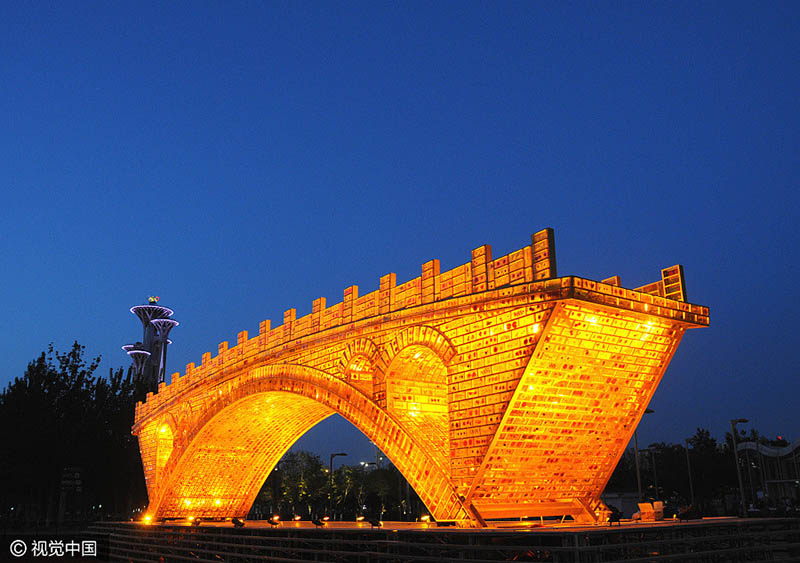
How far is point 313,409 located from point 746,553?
18.8 meters

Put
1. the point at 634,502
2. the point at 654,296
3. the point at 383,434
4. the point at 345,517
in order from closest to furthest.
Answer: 1. the point at 654,296
2. the point at 383,434
3. the point at 634,502
4. the point at 345,517

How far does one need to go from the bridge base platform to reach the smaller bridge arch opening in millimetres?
4199

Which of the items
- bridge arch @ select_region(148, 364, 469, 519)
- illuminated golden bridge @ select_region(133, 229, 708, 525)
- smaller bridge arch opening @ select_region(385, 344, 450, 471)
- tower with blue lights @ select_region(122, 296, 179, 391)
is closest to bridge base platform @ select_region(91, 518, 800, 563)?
illuminated golden bridge @ select_region(133, 229, 708, 525)

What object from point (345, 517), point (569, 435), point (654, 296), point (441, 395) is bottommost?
point (345, 517)

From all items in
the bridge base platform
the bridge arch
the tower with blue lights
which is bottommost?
the bridge base platform

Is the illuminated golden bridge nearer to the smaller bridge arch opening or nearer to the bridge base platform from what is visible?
the smaller bridge arch opening

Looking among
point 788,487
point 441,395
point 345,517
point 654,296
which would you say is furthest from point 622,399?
point 788,487

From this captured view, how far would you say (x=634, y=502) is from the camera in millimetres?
38750

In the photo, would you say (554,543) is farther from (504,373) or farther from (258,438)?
(258,438)

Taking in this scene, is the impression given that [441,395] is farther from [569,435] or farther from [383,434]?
[569,435]

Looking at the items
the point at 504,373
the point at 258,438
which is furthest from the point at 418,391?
the point at 258,438

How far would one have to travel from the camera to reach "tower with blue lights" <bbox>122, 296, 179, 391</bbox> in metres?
74.1

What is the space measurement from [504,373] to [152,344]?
6728 cm

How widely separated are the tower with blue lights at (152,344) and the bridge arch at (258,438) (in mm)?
43862
